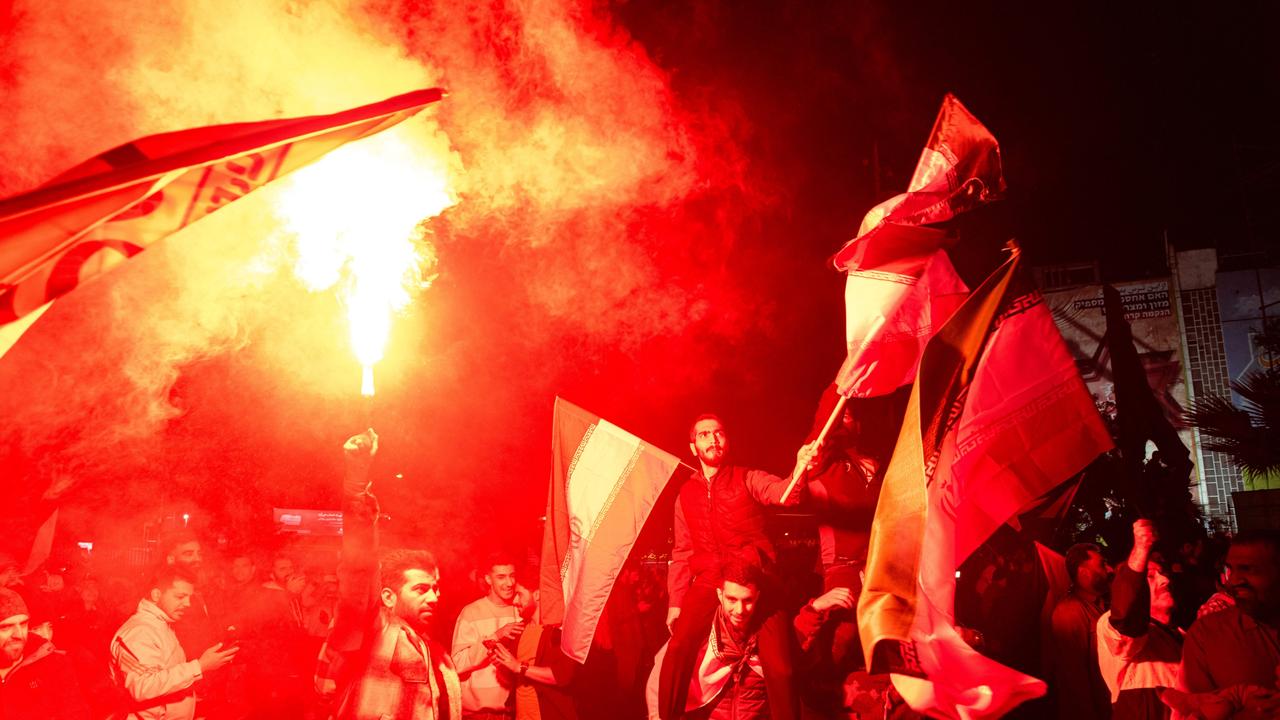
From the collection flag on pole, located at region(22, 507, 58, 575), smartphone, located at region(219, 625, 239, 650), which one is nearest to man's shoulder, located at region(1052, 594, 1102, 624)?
smartphone, located at region(219, 625, 239, 650)

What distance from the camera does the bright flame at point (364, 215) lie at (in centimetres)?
641

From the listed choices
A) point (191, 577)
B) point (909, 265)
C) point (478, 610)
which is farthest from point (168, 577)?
point (909, 265)

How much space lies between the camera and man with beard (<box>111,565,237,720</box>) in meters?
5.61

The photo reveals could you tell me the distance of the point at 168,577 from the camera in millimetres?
6023

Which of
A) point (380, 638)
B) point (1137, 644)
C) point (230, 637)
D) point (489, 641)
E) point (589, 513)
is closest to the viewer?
point (1137, 644)

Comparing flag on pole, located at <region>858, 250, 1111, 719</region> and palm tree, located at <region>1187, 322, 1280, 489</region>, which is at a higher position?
palm tree, located at <region>1187, 322, 1280, 489</region>

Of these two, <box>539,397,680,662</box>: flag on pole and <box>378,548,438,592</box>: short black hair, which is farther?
<box>539,397,680,662</box>: flag on pole

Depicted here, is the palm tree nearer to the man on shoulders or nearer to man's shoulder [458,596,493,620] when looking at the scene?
the man on shoulders

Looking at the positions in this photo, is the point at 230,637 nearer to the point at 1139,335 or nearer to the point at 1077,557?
the point at 1077,557

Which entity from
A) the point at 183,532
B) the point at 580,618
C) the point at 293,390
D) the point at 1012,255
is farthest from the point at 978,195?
the point at 293,390

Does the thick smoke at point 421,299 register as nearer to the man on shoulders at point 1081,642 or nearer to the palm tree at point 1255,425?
the palm tree at point 1255,425

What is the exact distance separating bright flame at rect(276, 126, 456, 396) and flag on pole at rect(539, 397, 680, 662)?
1.58 meters

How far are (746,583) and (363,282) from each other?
10.8 feet

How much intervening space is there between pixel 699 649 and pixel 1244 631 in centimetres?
285
